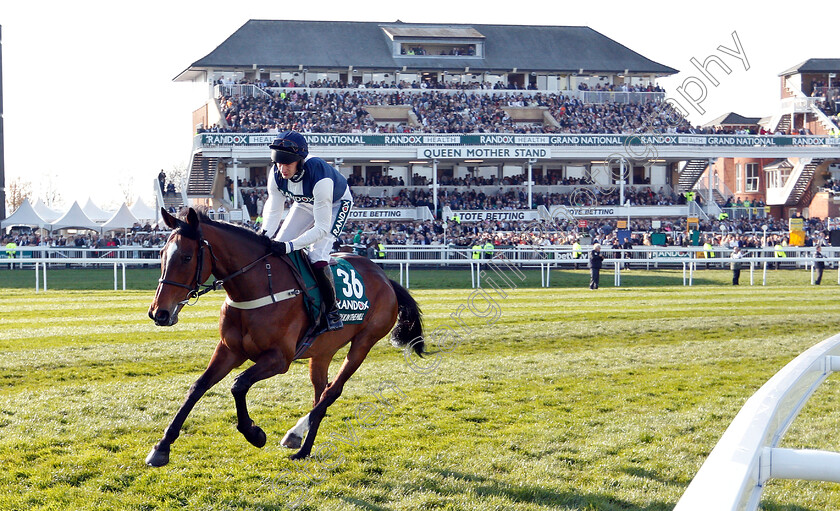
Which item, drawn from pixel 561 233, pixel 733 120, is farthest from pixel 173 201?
pixel 733 120

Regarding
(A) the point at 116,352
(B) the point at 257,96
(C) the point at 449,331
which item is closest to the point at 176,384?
(A) the point at 116,352

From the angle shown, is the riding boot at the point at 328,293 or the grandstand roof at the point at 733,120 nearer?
the riding boot at the point at 328,293

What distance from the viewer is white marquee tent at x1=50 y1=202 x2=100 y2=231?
31.6 metres

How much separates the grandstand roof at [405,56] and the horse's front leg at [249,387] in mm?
40124

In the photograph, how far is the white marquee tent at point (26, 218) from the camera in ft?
105

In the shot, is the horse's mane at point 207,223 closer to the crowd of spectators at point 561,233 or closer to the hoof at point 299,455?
the hoof at point 299,455

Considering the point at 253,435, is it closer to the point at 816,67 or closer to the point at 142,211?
the point at 142,211

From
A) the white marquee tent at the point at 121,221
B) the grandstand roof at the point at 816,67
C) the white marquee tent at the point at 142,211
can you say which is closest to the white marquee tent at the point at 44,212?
the white marquee tent at the point at 142,211

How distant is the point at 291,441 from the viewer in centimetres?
525

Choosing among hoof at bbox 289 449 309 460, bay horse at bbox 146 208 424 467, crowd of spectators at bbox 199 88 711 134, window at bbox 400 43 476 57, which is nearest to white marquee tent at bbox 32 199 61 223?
crowd of spectators at bbox 199 88 711 134

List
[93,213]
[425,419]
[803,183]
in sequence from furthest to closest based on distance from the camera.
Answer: [803,183] < [93,213] < [425,419]

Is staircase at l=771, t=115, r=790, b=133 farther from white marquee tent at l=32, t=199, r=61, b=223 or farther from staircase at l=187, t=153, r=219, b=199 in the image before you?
white marquee tent at l=32, t=199, r=61, b=223

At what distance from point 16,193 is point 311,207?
7491 centimetres

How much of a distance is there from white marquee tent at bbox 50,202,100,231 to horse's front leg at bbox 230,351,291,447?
29.5 metres
